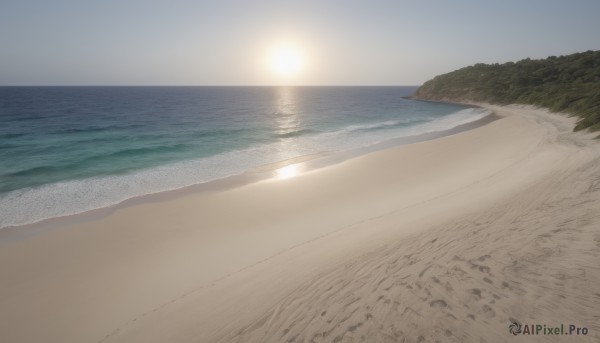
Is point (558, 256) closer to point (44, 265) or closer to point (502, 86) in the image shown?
point (44, 265)

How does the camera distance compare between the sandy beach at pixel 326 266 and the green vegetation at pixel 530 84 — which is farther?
the green vegetation at pixel 530 84

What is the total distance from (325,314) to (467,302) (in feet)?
8.41

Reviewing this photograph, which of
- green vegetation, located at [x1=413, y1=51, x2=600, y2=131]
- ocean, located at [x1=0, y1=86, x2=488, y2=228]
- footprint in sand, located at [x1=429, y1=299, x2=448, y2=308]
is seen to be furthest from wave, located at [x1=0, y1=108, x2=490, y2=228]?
green vegetation, located at [x1=413, y1=51, x2=600, y2=131]

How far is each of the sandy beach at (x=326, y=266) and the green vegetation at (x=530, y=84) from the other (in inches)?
1122

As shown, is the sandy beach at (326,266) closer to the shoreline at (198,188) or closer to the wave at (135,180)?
the shoreline at (198,188)

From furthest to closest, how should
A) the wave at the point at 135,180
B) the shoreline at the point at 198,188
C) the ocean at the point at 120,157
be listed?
the ocean at the point at 120,157
the wave at the point at 135,180
the shoreline at the point at 198,188

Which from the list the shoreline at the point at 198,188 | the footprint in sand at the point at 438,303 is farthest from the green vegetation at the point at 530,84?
the footprint in sand at the point at 438,303

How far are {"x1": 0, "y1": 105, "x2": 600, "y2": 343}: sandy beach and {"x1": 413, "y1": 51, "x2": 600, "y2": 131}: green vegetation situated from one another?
28.5 meters

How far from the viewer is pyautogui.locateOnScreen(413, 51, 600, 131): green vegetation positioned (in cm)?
3516

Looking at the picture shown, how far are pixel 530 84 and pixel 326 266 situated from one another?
260ft

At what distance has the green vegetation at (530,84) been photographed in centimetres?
3516

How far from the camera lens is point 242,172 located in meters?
17.0

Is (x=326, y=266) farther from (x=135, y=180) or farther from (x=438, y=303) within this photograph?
(x=135, y=180)

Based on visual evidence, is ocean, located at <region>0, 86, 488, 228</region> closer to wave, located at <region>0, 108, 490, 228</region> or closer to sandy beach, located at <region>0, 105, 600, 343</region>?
wave, located at <region>0, 108, 490, 228</region>
